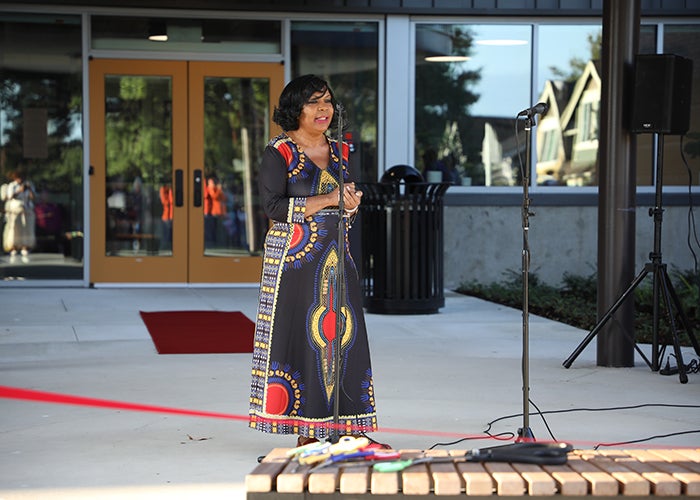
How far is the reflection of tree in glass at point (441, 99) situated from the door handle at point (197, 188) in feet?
8.66

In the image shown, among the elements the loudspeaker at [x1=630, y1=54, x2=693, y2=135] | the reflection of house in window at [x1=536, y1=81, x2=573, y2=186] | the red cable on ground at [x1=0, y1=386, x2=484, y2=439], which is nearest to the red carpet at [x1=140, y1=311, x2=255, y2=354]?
the red cable on ground at [x1=0, y1=386, x2=484, y2=439]

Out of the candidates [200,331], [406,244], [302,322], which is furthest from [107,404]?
[406,244]

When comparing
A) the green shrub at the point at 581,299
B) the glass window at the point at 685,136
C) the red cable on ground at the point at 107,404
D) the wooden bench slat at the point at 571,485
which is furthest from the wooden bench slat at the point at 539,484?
the glass window at the point at 685,136

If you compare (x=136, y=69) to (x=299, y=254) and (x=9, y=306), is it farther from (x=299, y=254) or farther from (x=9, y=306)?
(x=299, y=254)

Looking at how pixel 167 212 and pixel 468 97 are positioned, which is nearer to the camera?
pixel 167 212

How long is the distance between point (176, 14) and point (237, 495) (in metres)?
9.56

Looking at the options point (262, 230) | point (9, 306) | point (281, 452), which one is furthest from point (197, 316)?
point (281, 452)

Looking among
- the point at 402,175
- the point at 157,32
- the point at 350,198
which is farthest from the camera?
the point at 157,32

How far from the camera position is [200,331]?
9375 millimetres

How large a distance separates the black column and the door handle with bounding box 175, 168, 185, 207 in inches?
255

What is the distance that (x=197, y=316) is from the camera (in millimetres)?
10367

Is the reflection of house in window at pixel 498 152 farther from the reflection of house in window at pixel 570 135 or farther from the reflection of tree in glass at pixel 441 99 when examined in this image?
the reflection of house in window at pixel 570 135

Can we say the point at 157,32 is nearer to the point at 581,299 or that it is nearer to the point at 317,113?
the point at 581,299

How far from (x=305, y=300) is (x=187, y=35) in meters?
8.95
